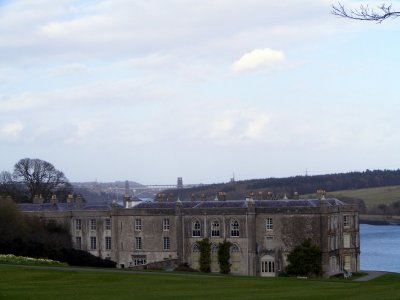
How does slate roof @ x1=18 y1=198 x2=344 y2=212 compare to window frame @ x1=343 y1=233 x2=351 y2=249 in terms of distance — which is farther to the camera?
window frame @ x1=343 y1=233 x2=351 y2=249

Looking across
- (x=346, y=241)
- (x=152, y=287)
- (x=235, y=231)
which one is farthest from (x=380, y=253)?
(x=152, y=287)

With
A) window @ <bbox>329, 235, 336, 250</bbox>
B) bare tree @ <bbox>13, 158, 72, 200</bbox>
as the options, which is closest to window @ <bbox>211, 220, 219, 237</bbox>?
window @ <bbox>329, 235, 336, 250</bbox>

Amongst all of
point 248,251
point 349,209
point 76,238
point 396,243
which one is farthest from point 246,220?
point 396,243

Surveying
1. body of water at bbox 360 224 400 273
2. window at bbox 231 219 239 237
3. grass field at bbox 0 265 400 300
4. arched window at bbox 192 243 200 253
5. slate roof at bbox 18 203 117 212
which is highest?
slate roof at bbox 18 203 117 212

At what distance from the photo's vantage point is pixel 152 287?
34.4 metres

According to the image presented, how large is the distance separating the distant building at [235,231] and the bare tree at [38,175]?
32.8 metres

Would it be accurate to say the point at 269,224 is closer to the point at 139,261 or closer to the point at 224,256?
the point at 224,256

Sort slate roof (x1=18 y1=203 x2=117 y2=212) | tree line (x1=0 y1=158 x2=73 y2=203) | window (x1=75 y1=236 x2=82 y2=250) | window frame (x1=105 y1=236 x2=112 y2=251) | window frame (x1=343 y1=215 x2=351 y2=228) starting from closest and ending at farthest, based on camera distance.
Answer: window frame (x1=343 y1=215 x2=351 y2=228) < window frame (x1=105 y1=236 x2=112 y2=251) < window (x1=75 y1=236 x2=82 y2=250) < slate roof (x1=18 y1=203 x2=117 y2=212) < tree line (x1=0 y1=158 x2=73 y2=203)

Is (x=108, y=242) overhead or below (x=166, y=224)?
below

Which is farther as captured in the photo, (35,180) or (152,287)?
(35,180)

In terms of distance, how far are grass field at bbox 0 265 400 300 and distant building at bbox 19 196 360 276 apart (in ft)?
97.6

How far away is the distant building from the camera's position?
70438 mm

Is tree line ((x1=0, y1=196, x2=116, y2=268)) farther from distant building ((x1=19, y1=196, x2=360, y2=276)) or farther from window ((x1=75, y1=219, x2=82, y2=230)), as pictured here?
distant building ((x1=19, y1=196, x2=360, y2=276))

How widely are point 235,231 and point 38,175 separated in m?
44.7
